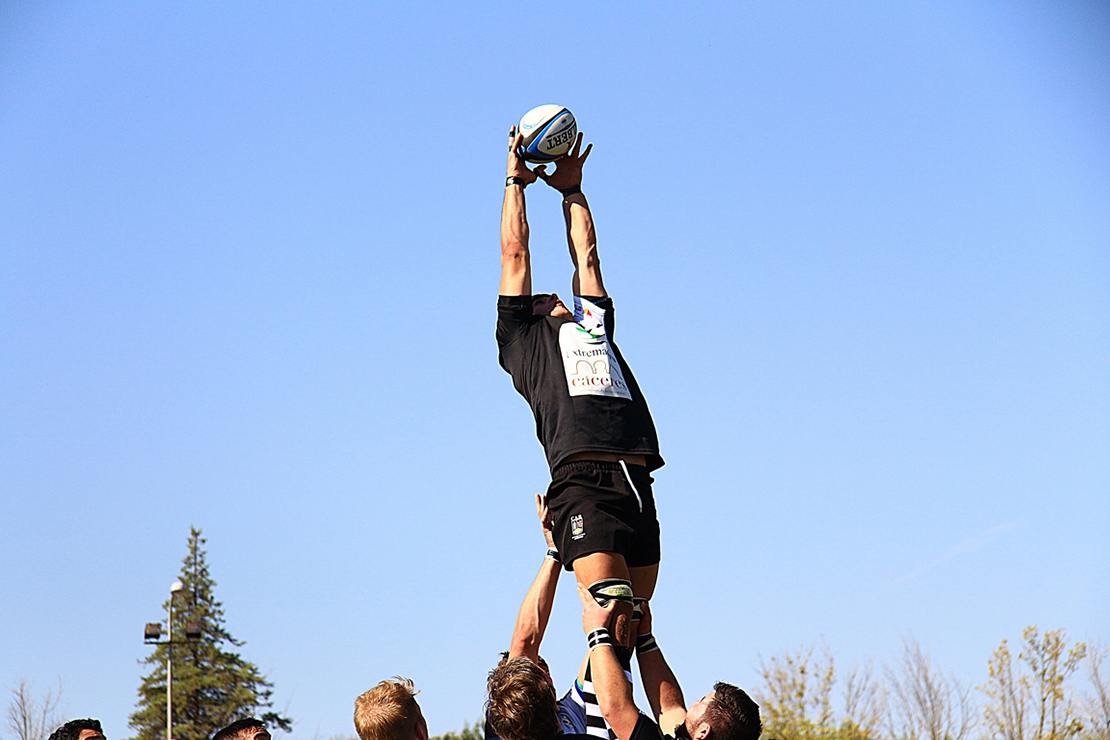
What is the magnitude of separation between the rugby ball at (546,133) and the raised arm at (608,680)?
2.85 m

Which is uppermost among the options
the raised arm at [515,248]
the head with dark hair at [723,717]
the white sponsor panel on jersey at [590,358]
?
the raised arm at [515,248]

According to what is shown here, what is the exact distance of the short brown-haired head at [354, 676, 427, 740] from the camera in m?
5.22

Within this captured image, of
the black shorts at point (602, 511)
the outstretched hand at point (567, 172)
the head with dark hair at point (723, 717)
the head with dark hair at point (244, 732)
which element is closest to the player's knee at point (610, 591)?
the black shorts at point (602, 511)

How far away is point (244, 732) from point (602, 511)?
2.27m

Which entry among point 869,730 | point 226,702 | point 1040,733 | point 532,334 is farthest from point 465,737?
point 532,334

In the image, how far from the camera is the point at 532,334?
746cm

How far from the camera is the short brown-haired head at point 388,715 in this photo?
17.1ft

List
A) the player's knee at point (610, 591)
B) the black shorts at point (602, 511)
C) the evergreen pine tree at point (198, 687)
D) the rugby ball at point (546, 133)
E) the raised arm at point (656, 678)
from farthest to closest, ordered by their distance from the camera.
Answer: the evergreen pine tree at point (198, 687), the rugby ball at point (546, 133), the raised arm at point (656, 678), the black shorts at point (602, 511), the player's knee at point (610, 591)

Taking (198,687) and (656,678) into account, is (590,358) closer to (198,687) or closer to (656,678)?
(656,678)

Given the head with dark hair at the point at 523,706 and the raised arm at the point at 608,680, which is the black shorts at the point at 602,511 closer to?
the raised arm at the point at 608,680

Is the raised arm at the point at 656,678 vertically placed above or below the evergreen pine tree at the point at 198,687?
below

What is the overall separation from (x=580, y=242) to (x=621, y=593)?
2295mm

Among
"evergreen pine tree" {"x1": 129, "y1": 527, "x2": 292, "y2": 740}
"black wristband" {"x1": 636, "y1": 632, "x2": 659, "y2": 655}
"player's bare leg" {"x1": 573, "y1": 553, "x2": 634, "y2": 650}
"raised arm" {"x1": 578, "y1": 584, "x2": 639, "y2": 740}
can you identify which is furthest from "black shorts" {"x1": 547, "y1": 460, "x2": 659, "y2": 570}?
"evergreen pine tree" {"x1": 129, "y1": 527, "x2": 292, "y2": 740}

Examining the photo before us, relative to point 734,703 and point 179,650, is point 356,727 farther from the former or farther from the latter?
point 179,650
